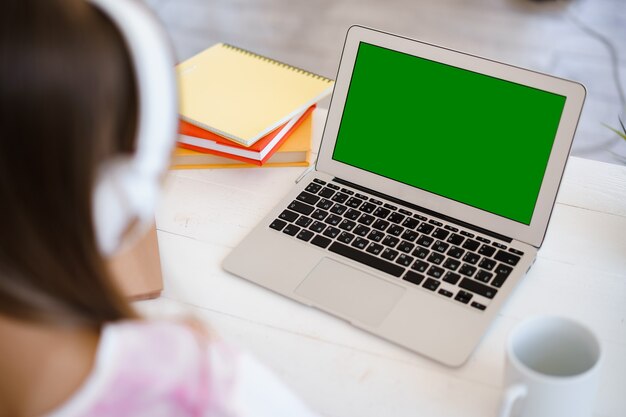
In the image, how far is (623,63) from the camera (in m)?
2.64

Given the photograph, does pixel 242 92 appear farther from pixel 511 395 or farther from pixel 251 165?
pixel 511 395

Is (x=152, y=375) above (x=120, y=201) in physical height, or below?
below

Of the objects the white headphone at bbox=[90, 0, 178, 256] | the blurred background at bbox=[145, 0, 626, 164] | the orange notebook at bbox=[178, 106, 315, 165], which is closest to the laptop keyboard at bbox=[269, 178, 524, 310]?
the orange notebook at bbox=[178, 106, 315, 165]

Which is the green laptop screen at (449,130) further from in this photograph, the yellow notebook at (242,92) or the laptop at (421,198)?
the yellow notebook at (242,92)

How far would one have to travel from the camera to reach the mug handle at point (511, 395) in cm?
70

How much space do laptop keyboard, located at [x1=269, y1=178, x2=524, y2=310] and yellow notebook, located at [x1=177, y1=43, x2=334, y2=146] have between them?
149 millimetres

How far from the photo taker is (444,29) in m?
2.83

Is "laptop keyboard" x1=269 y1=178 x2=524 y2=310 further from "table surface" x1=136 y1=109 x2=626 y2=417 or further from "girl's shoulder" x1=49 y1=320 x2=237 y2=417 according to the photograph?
"girl's shoulder" x1=49 y1=320 x2=237 y2=417

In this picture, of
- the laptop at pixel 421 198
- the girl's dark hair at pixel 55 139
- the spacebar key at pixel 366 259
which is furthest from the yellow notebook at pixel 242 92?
the girl's dark hair at pixel 55 139

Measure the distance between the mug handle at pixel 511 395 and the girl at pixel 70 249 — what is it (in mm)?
248

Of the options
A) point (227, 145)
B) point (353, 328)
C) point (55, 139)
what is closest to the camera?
point (55, 139)

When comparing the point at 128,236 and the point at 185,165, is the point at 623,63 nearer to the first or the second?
the point at 185,165

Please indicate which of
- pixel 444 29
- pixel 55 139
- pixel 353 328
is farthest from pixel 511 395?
pixel 444 29

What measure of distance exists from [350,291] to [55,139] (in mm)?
520
